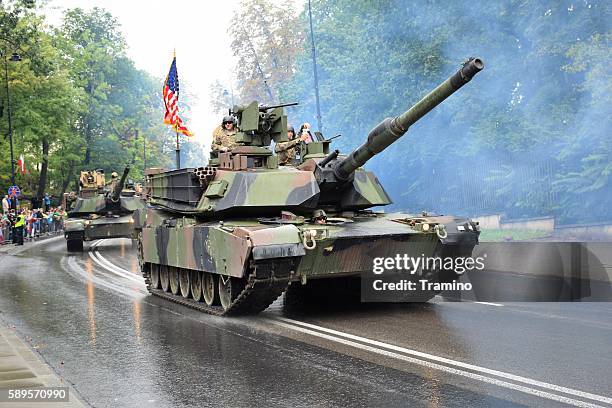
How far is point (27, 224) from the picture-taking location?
125 ft

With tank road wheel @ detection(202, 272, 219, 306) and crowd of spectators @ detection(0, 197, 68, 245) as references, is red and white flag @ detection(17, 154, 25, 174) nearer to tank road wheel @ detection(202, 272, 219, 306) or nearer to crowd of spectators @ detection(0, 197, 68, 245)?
crowd of spectators @ detection(0, 197, 68, 245)

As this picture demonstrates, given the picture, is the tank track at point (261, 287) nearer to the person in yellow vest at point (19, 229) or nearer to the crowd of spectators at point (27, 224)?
the crowd of spectators at point (27, 224)

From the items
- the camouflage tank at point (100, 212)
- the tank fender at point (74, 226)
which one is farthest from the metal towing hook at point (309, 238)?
the tank fender at point (74, 226)

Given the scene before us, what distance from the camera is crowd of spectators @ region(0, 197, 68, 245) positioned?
1307 inches

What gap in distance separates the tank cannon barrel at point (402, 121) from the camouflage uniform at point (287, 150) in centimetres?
221

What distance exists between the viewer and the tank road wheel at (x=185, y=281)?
13.7m

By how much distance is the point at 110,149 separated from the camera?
59.8 m

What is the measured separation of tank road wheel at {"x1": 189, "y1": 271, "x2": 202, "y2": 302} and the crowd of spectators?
17.7 meters

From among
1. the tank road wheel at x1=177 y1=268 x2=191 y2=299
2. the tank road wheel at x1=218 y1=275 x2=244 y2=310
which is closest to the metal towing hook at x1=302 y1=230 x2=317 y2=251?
the tank road wheel at x1=218 y1=275 x2=244 y2=310

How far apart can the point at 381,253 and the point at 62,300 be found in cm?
606

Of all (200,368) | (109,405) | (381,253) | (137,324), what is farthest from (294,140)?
(109,405)

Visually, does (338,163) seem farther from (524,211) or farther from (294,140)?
(524,211)

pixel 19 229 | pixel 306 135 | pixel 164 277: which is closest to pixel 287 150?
pixel 306 135

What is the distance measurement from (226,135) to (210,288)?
110 inches
